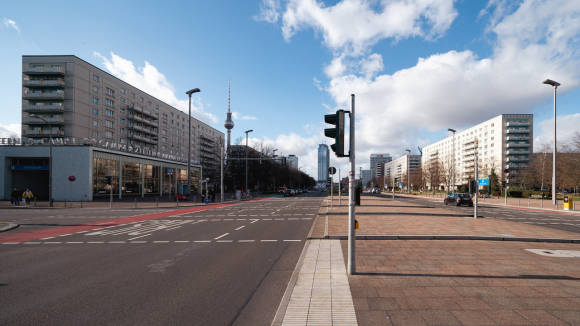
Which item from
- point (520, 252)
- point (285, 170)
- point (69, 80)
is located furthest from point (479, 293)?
point (285, 170)

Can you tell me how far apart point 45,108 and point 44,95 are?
3015 mm

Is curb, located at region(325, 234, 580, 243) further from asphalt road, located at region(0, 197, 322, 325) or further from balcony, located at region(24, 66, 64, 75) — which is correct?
balcony, located at region(24, 66, 64, 75)

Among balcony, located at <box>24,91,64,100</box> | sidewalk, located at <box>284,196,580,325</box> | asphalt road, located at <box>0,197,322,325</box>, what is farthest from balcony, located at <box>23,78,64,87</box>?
sidewalk, located at <box>284,196,580,325</box>

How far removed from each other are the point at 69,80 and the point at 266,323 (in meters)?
68.6

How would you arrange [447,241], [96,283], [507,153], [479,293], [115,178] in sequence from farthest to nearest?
1. [507,153]
2. [115,178]
3. [447,241]
4. [96,283]
5. [479,293]

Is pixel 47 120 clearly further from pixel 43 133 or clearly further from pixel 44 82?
pixel 44 82

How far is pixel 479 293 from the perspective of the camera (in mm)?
4844

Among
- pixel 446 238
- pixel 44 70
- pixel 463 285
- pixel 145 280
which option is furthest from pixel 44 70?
pixel 463 285

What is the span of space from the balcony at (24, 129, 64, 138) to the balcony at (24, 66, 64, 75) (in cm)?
1118

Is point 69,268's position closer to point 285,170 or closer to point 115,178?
point 115,178

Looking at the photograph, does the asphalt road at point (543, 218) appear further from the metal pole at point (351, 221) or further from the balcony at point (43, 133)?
the balcony at point (43, 133)

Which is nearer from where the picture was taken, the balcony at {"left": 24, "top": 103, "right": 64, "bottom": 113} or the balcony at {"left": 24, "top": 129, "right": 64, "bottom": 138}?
the balcony at {"left": 24, "top": 103, "right": 64, "bottom": 113}

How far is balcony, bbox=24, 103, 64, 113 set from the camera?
170ft

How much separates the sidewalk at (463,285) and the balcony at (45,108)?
65.3 meters
